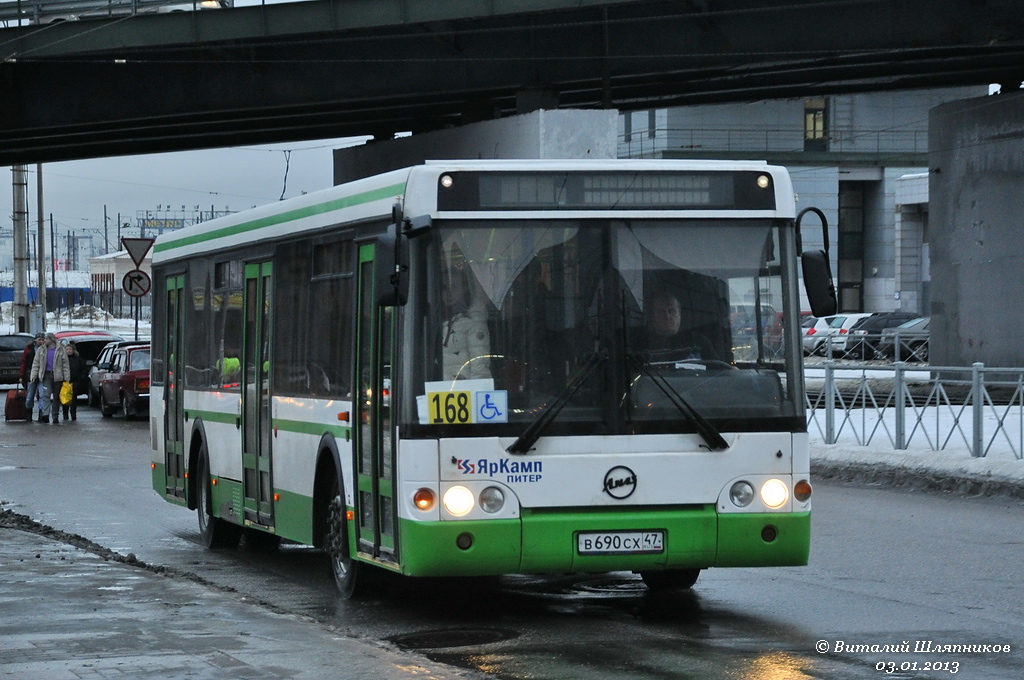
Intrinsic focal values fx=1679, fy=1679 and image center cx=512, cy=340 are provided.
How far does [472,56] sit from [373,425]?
25123 millimetres

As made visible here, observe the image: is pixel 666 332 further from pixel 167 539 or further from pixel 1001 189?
A: pixel 1001 189

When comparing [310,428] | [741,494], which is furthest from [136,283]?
[741,494]

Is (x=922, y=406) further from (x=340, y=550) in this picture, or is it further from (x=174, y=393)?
(x=340, y=550)

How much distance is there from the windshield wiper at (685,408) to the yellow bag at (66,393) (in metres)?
25.9

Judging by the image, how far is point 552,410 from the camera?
351 inches

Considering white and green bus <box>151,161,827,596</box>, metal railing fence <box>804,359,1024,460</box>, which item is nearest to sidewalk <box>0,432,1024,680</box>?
white and green bus <box>151,161,827,596</box>

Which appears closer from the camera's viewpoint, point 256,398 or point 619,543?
point 619,543

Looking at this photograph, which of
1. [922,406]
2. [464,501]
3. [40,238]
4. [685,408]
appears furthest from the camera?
[40,238]

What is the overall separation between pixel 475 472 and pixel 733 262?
1.84 metres

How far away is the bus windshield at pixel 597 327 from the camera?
8.88 m

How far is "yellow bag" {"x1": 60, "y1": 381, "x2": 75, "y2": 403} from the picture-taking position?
33094mm

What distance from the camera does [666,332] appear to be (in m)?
9.08

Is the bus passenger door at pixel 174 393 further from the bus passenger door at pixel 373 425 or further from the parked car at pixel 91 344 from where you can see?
the parked car at pixel 91 344

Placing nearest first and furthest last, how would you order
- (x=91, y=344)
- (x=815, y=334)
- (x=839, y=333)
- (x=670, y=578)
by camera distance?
1. (x=670, y=578)
2. (x=91, y=344)
3. (x=839, y=333)
4. (x=815, y=334)
